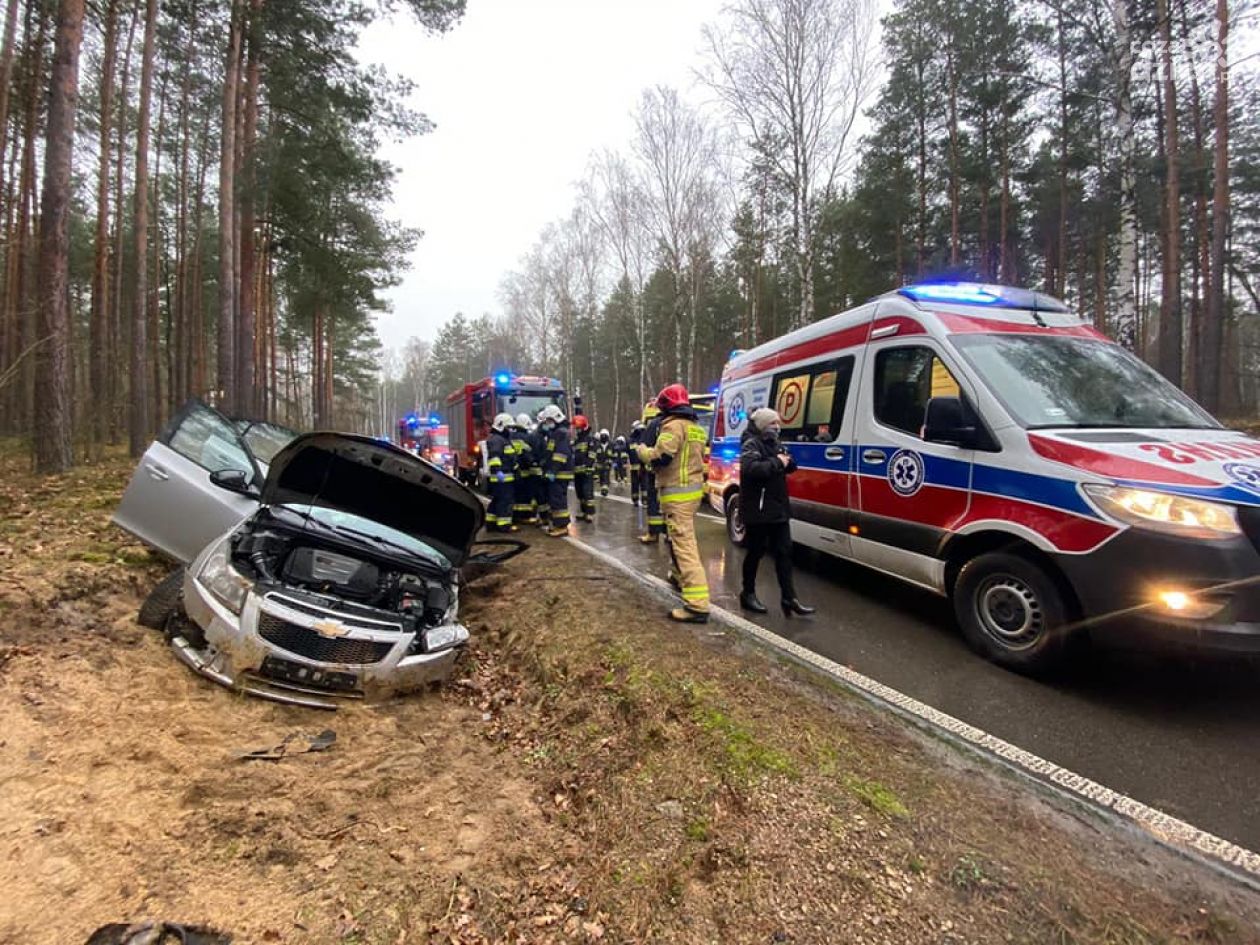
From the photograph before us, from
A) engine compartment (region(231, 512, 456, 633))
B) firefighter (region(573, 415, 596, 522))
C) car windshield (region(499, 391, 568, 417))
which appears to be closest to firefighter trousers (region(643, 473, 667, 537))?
firefighter (region(573, 415, 596, 522))

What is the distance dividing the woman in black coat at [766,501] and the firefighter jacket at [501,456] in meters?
4.22

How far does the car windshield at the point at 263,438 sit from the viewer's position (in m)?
6.07

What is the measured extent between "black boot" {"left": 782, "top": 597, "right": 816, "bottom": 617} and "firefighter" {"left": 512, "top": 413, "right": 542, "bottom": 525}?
467 centimetres

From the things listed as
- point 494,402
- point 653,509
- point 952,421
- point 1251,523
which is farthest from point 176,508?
point 494,402

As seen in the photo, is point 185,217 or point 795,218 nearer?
point 795,218

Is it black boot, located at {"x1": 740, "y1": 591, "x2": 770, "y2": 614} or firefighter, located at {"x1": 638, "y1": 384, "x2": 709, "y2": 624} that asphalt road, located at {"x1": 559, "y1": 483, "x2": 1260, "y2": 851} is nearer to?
black boot, located at {"x1": 740, "y1": 591, "x2": 770, "y2": 614}

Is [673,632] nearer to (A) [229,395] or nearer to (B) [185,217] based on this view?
(A) [229,395]

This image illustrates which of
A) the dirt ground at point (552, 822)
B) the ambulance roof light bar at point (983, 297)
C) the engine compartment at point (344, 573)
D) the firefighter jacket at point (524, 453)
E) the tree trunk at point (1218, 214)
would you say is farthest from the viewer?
the tree trunk at point (1218, 214)

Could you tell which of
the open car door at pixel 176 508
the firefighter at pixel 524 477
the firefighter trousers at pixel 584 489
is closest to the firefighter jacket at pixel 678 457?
the open car door at pixel 176 508

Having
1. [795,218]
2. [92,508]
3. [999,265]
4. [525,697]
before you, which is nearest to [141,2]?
[92,508]

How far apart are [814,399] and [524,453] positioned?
435cm

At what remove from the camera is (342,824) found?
2.51 m

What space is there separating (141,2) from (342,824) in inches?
748

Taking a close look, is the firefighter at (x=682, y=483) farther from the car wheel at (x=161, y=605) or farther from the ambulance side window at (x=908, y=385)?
the car wheel at (x=161, y=605)
